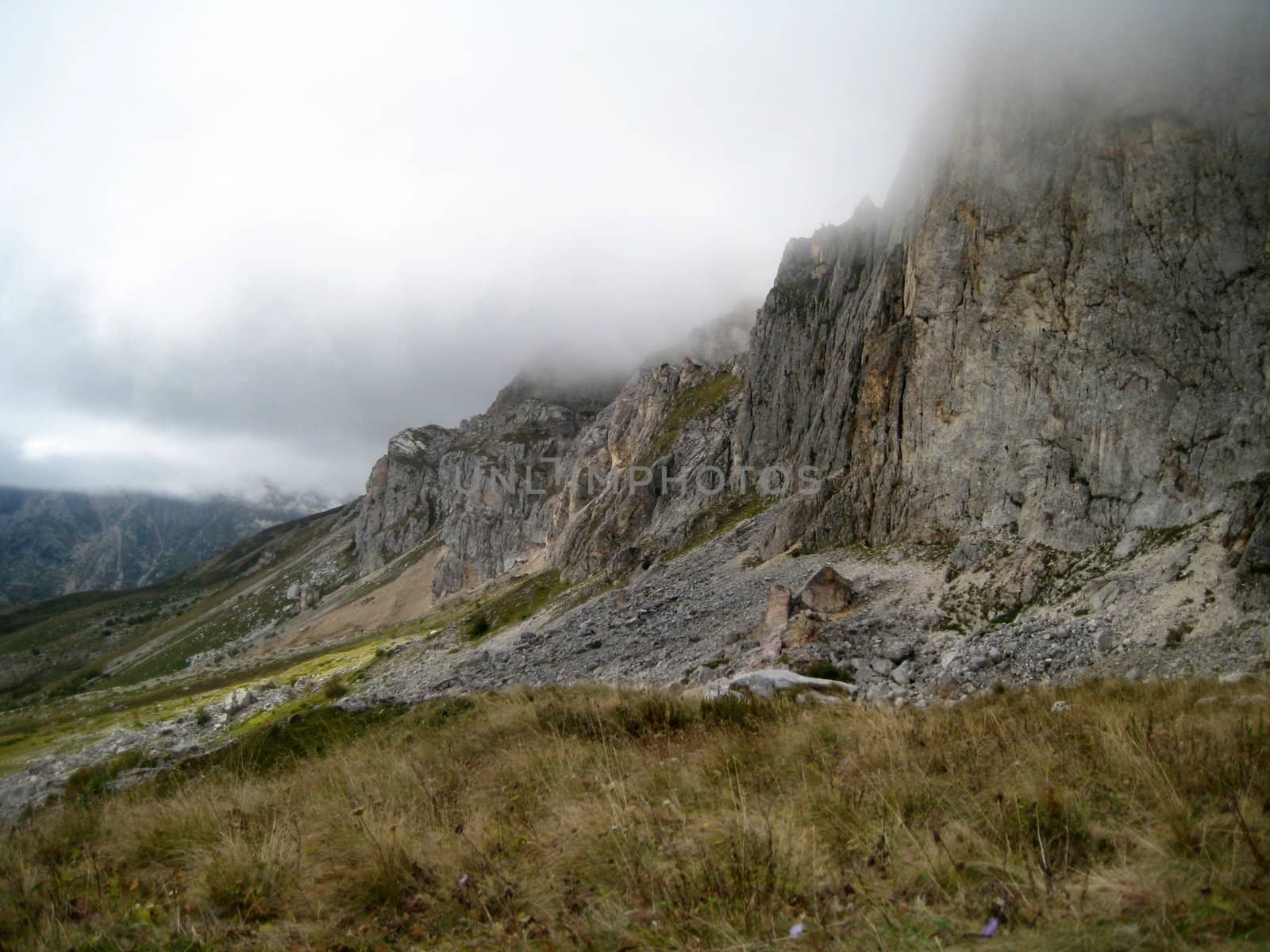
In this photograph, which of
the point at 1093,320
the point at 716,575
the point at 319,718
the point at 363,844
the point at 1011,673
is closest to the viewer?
the point at 363,844

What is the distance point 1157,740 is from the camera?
5.06 meters

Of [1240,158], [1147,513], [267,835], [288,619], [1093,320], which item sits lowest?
[288,619]

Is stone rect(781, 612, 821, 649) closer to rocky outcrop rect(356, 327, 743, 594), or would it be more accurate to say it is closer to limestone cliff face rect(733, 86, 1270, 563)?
limestone cliff face rect(733, 86, 1270, 563)

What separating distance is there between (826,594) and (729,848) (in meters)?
27.9

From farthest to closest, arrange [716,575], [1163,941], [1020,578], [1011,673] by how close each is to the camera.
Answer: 1. [716,575]
2. [1020,578]
3. [1011,673]
4. [1163,941]

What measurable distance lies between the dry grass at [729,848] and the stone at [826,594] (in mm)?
23380

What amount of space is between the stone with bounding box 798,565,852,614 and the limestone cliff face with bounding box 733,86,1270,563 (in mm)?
9201

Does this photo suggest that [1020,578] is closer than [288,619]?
Yes

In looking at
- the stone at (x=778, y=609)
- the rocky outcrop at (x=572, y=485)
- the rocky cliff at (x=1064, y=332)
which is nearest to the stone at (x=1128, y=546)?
the rocky cliff at (x=1064, y=332)

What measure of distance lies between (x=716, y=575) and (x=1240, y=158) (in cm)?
3570

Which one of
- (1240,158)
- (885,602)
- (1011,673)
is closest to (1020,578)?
(885,602)

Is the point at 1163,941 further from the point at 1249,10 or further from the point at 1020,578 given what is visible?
the point at 1249,10

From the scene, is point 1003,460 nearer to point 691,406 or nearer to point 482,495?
point 691,406

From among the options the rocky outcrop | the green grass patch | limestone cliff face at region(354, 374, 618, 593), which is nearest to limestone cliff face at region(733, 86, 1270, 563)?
the rocky outcrop
